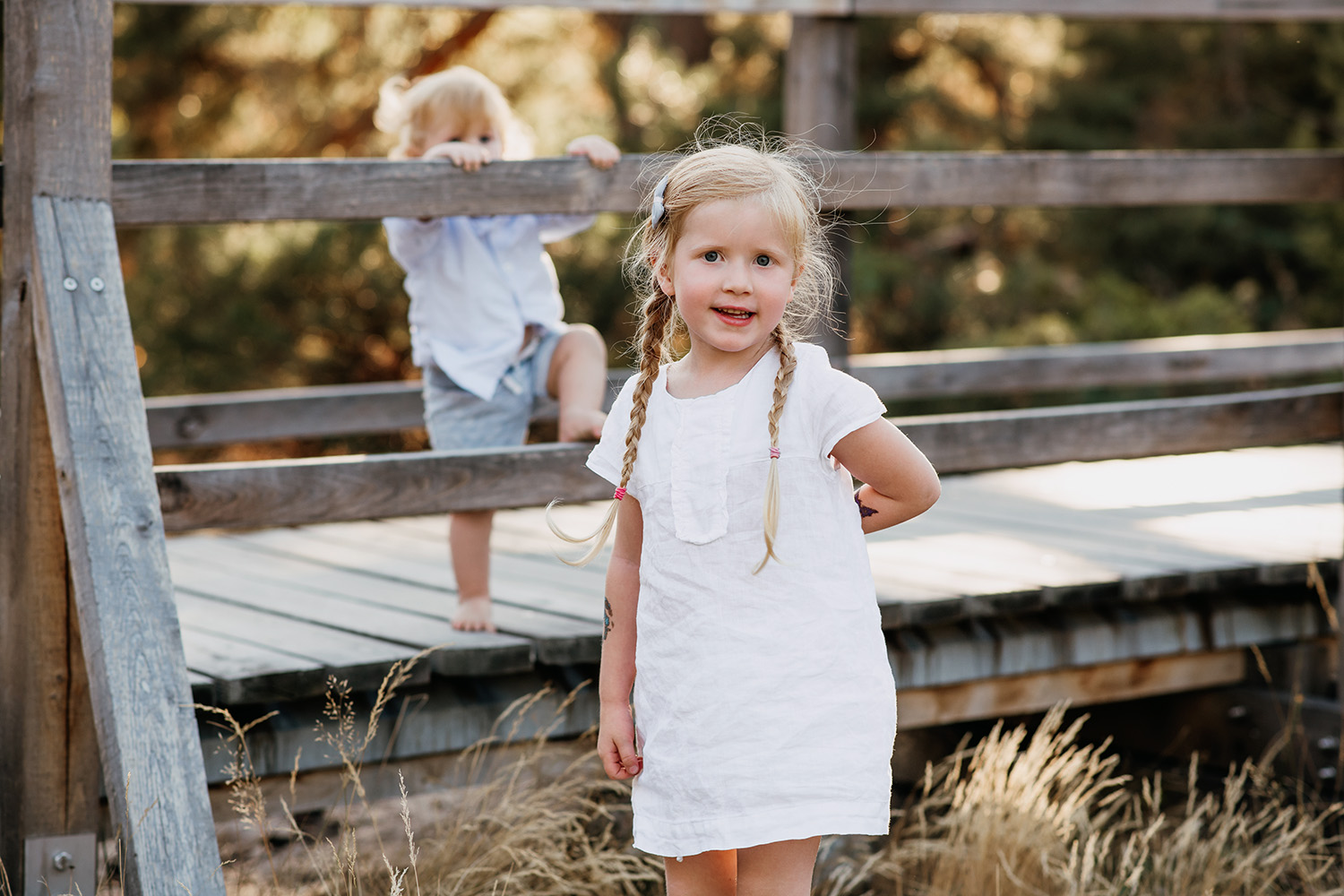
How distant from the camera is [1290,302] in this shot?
521 inches

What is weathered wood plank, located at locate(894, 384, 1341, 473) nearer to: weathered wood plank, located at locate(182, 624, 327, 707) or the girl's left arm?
the girl's left arm

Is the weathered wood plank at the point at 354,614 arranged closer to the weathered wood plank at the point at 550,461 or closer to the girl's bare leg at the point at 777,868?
the weathered wood plank at the point at 550,461

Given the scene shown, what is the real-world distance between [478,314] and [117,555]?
130cm

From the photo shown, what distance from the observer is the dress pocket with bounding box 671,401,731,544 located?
2.00 meters

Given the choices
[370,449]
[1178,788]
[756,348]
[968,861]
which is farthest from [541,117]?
[756,348]

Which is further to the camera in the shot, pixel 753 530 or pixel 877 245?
pixel 877 245

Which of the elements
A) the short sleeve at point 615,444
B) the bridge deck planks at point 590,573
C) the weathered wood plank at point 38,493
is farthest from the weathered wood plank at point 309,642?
the short sleeve at point 615,444

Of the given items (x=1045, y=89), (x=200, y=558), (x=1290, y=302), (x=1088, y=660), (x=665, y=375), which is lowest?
(x=1088, y=660)

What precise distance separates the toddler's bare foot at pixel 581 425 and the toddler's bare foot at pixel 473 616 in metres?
0.42

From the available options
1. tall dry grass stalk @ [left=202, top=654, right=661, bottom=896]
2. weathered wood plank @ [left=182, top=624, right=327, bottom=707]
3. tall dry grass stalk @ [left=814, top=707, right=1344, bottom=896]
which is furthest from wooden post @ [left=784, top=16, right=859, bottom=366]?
weathered wood plank @ [left=182, top=624, right=327, bottom=707]

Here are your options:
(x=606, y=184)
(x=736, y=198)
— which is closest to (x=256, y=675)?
(x=606, y=184)

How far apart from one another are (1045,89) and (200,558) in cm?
1282

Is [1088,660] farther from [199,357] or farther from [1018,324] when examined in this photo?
[1018,324]

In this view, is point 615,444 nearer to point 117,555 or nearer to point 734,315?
point 734,315
